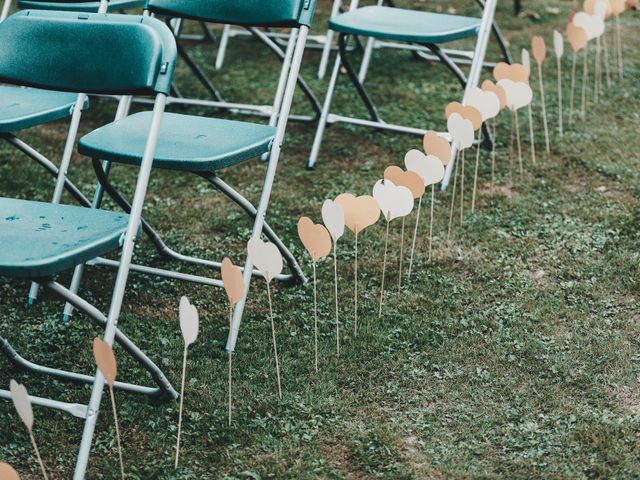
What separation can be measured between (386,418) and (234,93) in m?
2.92

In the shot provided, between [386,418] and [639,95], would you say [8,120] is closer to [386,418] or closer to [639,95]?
A: [386,418]

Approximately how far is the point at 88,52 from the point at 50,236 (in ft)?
1.90

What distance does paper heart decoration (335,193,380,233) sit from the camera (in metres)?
3.02

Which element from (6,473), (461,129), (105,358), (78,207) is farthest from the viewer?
(461,129)

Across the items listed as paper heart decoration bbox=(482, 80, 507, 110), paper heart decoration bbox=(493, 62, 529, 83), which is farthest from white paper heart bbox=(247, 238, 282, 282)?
paper heart decoration bbox=(493, 62, 529, 83)

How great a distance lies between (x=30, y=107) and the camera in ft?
10.9

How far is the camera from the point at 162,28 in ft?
8.52

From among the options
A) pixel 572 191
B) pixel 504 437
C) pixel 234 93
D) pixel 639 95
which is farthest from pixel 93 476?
pixel 639 95

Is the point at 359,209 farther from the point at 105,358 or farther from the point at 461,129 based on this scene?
the point at 105,358

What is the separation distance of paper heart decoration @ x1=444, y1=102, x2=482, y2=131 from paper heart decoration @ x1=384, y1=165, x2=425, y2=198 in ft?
1.75

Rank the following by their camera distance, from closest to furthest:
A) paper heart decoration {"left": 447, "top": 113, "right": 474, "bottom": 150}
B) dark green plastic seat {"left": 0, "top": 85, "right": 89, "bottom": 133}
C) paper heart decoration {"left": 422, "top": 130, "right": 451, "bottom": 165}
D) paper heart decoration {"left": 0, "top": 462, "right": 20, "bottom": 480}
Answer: paper heart decoration {"left": 0, "top": 462, "right": 20, "bottom": 480}, dark green plastic seat {"left": 0, "top": 85, "right": 89, "bottom": 133}, paper heart decoration {"left": 422, "top": 130, "right": 451, "bottom": 165}, paper heart decoration {"left": 447, "top": 113, "right": 474, "bottom": 150}

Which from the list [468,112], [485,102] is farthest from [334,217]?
[485,102]

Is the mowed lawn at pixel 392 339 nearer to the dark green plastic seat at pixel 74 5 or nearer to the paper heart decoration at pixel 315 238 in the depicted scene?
the paper heart decoration at pixel 315 238

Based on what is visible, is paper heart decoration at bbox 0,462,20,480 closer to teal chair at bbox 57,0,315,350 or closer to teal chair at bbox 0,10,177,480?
teal chair at bbox 0,10,177,480
